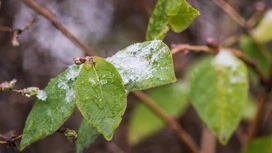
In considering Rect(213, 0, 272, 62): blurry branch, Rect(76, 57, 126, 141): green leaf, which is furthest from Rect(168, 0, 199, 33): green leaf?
Rect(213, 0, 272, 62): blurry branch

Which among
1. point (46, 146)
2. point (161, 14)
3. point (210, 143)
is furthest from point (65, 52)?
point (161, 14)

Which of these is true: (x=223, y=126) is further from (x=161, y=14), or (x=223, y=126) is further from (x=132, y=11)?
(x=132, y=11)

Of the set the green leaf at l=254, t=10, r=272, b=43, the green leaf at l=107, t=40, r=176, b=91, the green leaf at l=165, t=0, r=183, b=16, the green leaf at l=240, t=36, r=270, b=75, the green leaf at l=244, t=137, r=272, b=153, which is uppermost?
the green leaf at l=165, t=0, r=183, b=16

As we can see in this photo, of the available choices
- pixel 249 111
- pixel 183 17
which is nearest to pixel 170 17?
pixel 183 17

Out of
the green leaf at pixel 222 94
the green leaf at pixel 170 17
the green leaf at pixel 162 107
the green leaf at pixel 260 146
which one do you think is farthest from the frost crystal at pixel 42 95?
the green leaf at pixel 162 107

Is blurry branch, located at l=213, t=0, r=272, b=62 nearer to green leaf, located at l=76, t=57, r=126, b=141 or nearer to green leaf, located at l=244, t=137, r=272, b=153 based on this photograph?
green leaf, located at l=244, t=137, r=272, b=153

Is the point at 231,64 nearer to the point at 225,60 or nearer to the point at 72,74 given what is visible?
the point at 225,60
